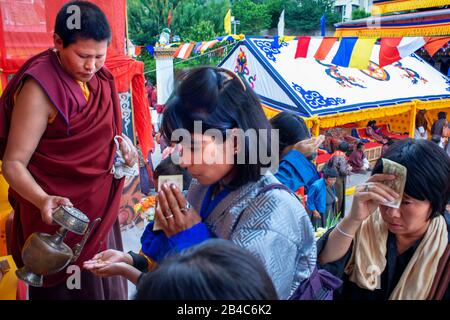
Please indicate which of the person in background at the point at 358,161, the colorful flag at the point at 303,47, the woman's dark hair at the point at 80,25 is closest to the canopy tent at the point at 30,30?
the woman's dark hair at the point at 80,25

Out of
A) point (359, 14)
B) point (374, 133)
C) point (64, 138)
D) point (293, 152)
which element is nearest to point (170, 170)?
point (293, 152)

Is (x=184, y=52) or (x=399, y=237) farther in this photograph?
(x=184, y=52)

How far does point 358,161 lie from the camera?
616 cm

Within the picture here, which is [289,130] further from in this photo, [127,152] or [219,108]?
[219,108]

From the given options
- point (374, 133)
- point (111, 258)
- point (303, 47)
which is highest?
point (303, 47)

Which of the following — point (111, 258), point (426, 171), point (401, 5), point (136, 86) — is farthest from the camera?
point (401, 5)

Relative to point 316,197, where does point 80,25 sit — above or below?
above

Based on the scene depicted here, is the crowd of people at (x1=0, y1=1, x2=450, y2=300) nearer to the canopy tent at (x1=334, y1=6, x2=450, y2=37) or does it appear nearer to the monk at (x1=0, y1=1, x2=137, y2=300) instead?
the monk at (x1=0, y1=1, x2=137, y2=300)

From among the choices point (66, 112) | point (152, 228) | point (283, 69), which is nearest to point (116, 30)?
point (66, 112)

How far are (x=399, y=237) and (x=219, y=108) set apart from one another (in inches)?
25.8

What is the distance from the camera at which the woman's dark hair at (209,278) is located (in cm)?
54

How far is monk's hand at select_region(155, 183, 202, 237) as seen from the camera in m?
0.94

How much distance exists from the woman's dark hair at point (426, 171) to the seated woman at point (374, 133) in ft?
20.6

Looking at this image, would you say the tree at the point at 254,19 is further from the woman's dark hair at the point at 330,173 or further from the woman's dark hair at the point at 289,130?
the woman's dark hair at the point at 289,130
